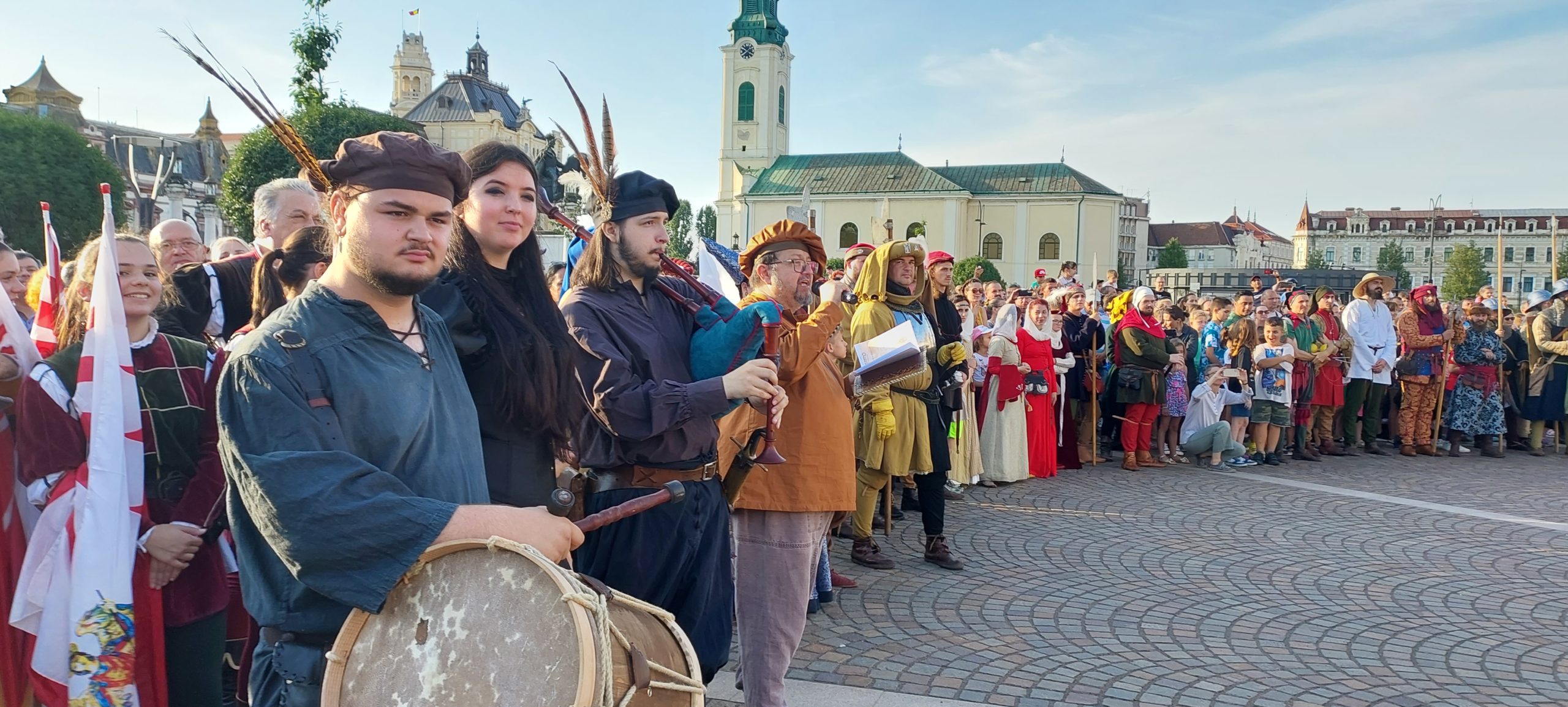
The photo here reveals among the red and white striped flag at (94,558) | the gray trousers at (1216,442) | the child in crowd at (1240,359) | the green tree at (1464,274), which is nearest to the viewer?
the red and white striped flag at (94,558)

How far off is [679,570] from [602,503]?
0.33 m

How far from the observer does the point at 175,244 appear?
4.58 m

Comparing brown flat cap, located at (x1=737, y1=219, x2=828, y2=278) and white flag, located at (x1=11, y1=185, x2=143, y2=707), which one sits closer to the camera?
white flag, located at (x1=11, y1=185, x2=143, y2=707)

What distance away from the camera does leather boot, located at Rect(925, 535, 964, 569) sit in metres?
6.02

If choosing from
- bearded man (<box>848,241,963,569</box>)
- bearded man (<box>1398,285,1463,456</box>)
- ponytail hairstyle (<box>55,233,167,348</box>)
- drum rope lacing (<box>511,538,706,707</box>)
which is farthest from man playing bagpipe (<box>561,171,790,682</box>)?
bearded man (<box>1398,285,1463,456</box>)

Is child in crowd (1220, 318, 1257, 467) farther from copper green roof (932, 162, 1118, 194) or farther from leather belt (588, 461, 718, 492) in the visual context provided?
copper green roof (932, 162, 1118, 194)

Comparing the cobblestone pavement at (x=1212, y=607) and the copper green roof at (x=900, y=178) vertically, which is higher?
the copper green roof at (x=900, y=178)

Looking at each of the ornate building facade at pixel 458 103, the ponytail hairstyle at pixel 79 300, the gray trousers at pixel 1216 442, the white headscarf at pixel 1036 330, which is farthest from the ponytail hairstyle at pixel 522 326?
the ornate building facade at pixel 458 103

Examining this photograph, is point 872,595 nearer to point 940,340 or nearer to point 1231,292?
point 940,340

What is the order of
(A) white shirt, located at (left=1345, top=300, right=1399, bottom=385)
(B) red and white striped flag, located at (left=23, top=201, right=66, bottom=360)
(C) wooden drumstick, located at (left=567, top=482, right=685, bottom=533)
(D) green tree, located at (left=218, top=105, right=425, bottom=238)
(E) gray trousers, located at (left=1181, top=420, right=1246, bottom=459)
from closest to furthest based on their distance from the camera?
(C) wooden drumstick, located at (left=567, top=482, right=685, bottom=533)
(B) red and white striped flag, located at (left=23, top=201, right=66, bottom=360)
(E) gray trousers, located at (left=1181, top=420, right=1246, bottom=459)
(A) white shirt, located at (left=1345, top=300, right=1399, bottom=385)
(D) green tree, located at (left=218, top=105, right=425, bottom=238)

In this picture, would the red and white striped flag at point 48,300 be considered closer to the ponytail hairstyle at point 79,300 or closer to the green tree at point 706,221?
the ponytail hairstyle at point 79,300

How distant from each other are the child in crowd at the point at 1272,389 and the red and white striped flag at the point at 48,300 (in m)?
10.5

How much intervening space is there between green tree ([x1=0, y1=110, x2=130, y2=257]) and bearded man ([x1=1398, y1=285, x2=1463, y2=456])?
34.9m

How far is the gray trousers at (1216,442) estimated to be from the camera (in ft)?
33.6
